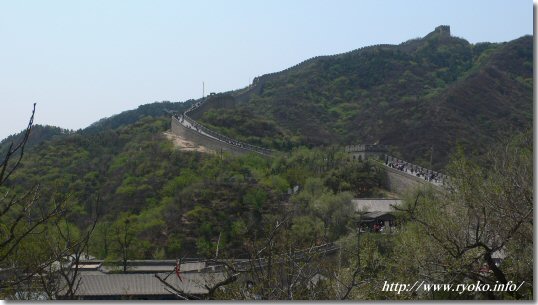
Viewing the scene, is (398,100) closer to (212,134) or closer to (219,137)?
(212,134)

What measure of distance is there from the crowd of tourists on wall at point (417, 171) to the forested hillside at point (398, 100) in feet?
22.7

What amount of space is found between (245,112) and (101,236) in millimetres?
28079

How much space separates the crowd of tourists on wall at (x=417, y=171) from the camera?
33875 millimetres

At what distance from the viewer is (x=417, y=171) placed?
38281 millimetres

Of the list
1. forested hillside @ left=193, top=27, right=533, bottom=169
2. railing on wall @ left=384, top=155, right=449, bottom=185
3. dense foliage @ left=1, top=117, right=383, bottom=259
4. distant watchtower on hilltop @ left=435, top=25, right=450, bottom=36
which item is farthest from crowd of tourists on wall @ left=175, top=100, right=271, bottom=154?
distant watchtower on hilltop @ left=435, top=25, right=450, bottom=36

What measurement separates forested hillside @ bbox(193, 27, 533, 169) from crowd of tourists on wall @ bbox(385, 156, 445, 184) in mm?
6931

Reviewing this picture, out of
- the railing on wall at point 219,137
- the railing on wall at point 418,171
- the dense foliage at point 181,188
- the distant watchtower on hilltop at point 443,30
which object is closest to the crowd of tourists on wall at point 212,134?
the railing on wall at point 219,137

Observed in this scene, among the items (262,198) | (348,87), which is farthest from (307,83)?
(262,198)

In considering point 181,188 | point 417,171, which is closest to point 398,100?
point 417,171

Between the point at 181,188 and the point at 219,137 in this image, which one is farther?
the point at 219,137

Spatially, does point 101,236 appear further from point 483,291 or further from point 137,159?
point 483,291

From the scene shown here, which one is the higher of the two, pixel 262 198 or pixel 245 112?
pixel 245 112

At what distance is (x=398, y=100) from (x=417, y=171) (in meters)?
38.7

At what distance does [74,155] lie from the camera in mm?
48812
